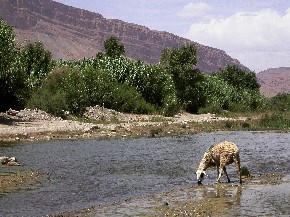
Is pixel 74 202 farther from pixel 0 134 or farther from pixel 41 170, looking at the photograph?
pixel 0 134

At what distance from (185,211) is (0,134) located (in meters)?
30.2

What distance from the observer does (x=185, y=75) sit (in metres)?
90.8

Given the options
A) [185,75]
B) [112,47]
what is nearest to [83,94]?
[185,75]

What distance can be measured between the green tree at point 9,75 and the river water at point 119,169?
15.8 meters

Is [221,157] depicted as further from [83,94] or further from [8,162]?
[83,94]

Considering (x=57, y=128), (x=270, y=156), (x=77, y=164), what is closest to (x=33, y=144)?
(x=57, y=128)

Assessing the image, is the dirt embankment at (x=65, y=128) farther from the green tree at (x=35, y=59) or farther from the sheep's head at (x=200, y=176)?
the sheep's head at (x=200, y=176)

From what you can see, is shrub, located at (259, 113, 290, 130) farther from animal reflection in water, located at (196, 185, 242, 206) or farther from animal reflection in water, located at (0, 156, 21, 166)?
animal reflection in water, located at (196, 185, 242, 206)

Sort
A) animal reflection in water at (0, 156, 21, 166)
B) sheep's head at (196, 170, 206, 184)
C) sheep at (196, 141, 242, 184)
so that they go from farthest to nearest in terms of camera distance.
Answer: animal reflection in water at (0, 156, 21, 166)
sheep at (196, 141, 242, 184)
sheep's head at (196, 170, 206, 184)

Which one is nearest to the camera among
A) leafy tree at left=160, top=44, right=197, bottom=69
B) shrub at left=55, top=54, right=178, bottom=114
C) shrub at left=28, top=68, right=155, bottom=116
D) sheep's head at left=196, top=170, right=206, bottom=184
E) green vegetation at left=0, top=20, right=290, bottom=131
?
sheep's head at left=196, top=170, right=206, bottom=184

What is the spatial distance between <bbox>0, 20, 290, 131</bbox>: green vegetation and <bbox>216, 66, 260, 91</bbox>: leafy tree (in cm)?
750

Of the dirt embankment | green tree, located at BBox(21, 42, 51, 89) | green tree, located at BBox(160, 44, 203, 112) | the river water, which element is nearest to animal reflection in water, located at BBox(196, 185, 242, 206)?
the river water

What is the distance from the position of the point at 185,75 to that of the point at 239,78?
3564cm

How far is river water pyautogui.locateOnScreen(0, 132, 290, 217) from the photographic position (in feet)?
54.5
